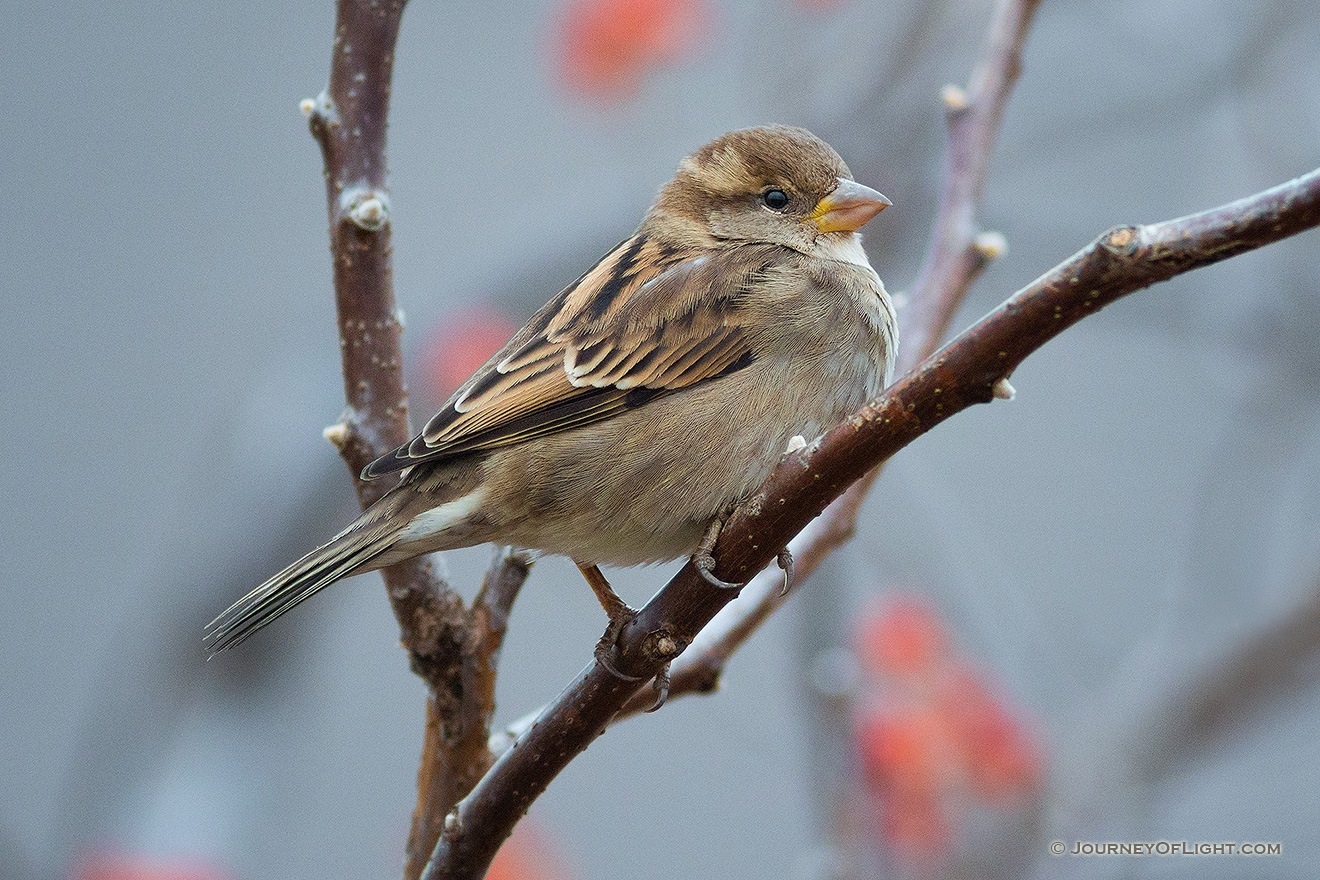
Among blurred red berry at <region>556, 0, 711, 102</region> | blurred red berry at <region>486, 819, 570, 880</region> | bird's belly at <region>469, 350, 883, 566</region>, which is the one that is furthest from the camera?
blurred red berry at <region>556, 0, 711, 102</region>

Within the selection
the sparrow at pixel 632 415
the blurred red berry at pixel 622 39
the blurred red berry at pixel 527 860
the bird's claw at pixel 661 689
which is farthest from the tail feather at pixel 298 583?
the blurred red berry at pixel 622 39

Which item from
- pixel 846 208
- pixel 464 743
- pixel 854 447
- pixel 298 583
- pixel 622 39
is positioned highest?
pixel 622 39

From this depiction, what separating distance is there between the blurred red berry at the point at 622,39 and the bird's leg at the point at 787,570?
256 centimetres

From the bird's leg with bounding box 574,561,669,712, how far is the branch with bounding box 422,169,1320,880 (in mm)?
21

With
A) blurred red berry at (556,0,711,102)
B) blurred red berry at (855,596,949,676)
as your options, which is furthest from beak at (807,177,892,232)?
blurred red berry at (556,0,711,102)

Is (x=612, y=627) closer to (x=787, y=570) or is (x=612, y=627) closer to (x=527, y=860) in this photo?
(x=787, y=570)

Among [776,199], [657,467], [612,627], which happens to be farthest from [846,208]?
[612,627]

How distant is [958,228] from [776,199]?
1.76 ft

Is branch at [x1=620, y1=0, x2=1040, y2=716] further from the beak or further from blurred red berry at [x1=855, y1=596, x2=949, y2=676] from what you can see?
blurred red berry at [x1=855, y1=596, x2=949, y2=676]

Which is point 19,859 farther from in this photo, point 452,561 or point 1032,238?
point 1032,238

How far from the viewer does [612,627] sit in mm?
1994

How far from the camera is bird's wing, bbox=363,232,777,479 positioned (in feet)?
7.45

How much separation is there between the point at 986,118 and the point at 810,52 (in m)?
1.72

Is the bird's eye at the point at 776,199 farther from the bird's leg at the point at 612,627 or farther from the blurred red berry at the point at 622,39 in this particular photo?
the blurred red berry at the point at 622,39
